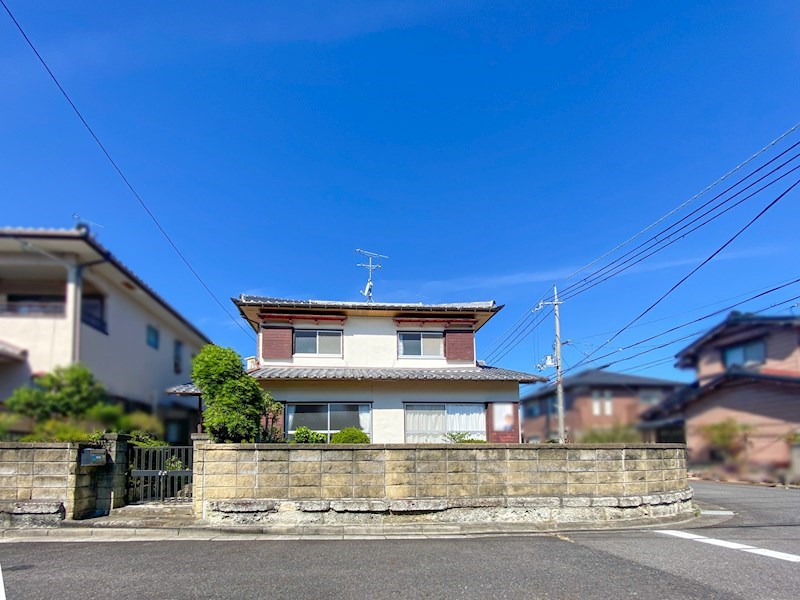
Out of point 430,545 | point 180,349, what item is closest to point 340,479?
point 430,545

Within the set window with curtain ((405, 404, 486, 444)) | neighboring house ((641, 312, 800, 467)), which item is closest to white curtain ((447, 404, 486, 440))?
window with curtain ((405, 404, 486, 444))

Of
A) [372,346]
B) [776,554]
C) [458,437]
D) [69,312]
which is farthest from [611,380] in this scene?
[372,346]

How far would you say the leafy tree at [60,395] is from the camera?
2.56 metres

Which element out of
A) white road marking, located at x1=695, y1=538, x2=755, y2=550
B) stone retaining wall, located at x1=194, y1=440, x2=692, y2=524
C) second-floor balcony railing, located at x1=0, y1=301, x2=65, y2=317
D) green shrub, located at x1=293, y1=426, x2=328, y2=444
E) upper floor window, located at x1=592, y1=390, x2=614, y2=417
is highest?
second-floor balcony railing, located at x1=0, y1=301, x2=65, y2=317

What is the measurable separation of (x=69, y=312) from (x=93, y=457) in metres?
7.98

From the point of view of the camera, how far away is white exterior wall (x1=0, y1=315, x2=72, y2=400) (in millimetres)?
2592

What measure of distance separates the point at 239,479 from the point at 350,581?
13.9 ft

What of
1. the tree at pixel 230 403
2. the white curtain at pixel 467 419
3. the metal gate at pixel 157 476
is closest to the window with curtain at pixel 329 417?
the white curtain at pixel 467 419

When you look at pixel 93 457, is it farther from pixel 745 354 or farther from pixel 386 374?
pixel 745 354

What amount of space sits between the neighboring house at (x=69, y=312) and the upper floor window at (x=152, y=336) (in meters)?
0.07

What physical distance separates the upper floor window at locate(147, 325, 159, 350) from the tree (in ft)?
20.3

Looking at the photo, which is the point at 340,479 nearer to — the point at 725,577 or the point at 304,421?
the point at 725,577

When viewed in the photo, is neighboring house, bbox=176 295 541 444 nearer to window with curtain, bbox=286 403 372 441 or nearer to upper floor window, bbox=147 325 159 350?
window with curtain, bbox=286 403 372 441

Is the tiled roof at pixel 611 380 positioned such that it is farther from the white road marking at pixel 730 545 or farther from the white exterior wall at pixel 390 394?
the white exterior wall at pixel 390 394
